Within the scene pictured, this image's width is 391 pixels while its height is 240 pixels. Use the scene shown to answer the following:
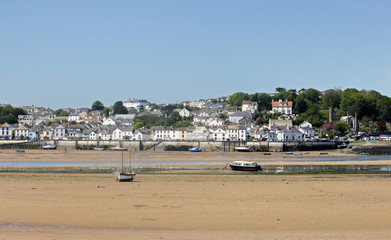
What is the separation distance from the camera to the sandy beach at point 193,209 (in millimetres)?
14887

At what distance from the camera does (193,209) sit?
59.6ft

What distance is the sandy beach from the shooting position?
14.9m

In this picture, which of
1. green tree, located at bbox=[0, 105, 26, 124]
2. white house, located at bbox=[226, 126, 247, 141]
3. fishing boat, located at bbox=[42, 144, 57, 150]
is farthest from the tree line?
green tree, located at bbox=[0, 105, 26, 124]

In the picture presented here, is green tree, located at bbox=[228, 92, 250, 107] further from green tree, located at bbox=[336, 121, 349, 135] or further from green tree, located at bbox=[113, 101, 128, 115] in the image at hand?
green tree, located at bbox=[336, 121, 349, 135]

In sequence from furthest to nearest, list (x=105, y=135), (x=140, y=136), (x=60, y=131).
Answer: (x=60, y=131)
(x=105, y=135)
(x=140, y=136)

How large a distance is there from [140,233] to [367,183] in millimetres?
16964

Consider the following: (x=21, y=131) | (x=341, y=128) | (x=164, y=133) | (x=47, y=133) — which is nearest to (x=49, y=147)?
(x=164, y=133)

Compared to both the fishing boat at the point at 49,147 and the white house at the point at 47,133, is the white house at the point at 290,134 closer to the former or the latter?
the fishing boat at the point at 49,147

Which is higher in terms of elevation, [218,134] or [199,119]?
[199,119]

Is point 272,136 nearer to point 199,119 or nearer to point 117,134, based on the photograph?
point 117,134

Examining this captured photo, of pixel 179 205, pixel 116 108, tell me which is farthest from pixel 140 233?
pixel 116 108

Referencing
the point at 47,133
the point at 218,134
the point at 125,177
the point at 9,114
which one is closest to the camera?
the point at 125,177

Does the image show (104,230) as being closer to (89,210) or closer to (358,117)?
(89,210)

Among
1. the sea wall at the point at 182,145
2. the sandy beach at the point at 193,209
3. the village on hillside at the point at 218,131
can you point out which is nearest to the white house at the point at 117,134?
the village on hillside at the point at 218,131
